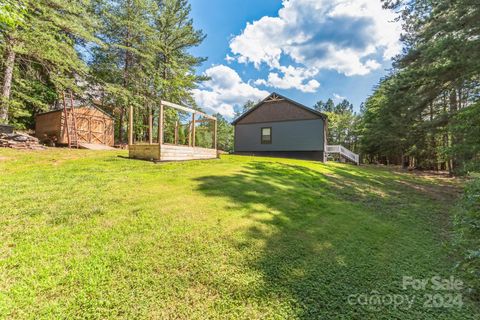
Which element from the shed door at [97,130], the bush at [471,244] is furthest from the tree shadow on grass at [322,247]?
the shed door at [97,130]

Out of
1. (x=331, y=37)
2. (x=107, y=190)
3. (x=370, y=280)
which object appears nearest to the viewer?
(x=370, y=280)

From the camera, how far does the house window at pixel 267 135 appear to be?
17.4 metres

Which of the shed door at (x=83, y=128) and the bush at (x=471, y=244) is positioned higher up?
the shed door at (x=83, y=128)

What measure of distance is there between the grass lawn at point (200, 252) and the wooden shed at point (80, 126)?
32.5 feet

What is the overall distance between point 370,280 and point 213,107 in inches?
2262

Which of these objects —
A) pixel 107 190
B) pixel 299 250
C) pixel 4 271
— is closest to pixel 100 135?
pixel 107 190

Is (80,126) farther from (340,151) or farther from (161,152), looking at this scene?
(340,151)

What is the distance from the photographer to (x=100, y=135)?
50.7 ft

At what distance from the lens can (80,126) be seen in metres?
14.2

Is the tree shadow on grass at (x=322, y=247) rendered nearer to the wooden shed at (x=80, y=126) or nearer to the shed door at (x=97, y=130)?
the wooden shed at (x=80, y=126)

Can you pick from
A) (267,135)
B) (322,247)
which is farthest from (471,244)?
(267,135)

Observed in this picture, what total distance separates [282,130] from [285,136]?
53cm

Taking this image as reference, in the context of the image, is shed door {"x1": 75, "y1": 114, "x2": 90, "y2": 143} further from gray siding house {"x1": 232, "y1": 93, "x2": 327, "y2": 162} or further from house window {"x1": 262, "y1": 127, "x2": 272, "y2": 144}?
house window {"x1": 262, "y1": 127, "x2": 272, "y2": 144}

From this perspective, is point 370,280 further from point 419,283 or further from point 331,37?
point 331,37
